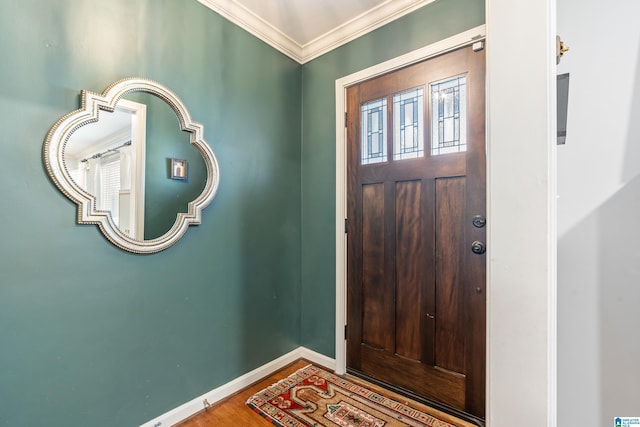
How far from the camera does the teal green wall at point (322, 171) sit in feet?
6.61

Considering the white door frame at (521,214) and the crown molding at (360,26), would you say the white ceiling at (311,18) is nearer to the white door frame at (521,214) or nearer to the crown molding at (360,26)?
the crown molding at (360,26)

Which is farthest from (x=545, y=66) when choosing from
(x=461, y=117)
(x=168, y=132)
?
(x=168, y=132)

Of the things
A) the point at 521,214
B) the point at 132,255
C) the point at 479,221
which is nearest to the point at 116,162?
the point at 132,255

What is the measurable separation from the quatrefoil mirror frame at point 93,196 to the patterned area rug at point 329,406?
117 cm

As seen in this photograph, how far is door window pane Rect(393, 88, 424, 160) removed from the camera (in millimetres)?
1797

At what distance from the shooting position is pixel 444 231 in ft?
5.52

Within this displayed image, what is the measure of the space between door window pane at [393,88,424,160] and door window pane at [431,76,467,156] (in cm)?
8

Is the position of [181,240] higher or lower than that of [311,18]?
lower

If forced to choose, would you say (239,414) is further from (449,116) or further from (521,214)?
(449,116)

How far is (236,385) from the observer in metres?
1.86

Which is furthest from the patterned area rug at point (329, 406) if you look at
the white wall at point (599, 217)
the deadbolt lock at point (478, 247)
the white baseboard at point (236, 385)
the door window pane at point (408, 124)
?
the door window pane at point (408, 124)

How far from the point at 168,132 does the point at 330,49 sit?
1.42 metres

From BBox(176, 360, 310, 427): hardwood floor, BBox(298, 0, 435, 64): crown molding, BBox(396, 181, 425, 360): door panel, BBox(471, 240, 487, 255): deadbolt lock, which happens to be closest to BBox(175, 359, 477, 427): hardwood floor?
BBox(176, 360, 310, 427): hardwood floor

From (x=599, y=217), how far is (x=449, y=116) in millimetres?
888
